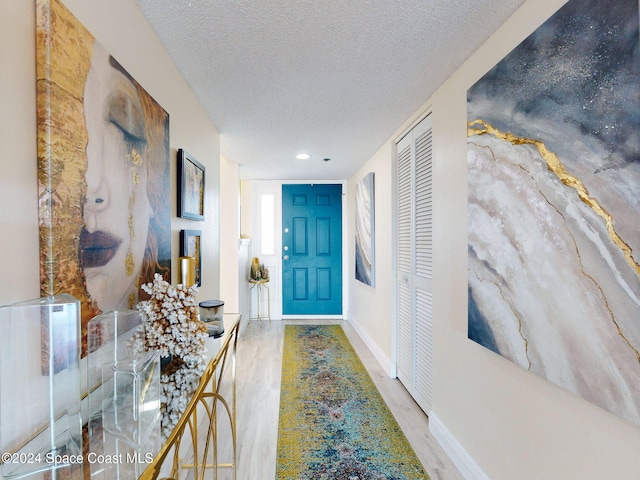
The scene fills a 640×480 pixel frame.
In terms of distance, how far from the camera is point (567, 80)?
102 centimetres

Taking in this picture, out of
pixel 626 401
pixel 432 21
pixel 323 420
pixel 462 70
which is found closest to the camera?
pixel 626 401

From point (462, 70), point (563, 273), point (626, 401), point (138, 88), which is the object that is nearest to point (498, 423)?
point (626, 401)

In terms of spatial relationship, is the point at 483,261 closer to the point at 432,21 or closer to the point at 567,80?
the point at 567,80

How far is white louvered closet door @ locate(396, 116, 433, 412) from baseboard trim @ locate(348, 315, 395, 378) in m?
0.13

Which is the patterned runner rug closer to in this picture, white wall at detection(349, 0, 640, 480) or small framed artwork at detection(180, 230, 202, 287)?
white wall at detection(349, 0, 640, 480)

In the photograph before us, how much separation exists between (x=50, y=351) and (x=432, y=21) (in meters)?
1.68

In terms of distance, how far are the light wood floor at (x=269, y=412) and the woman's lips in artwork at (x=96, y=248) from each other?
55.5 inches

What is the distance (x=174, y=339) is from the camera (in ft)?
3.15

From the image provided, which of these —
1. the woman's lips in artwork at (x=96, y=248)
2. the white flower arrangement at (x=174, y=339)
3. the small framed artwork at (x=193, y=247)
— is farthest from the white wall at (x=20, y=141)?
the small framed artwork at (x=193, y=247)

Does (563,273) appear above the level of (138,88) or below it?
below

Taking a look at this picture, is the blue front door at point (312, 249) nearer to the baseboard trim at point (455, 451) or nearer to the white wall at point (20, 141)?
the baseboard trim at point (455, 451)

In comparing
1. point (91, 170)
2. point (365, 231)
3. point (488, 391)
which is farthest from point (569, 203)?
point (365, 231)

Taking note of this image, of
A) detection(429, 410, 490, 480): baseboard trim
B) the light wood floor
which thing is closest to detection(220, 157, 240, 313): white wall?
the light wood floor

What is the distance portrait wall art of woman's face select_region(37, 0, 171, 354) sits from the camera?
75 cm
